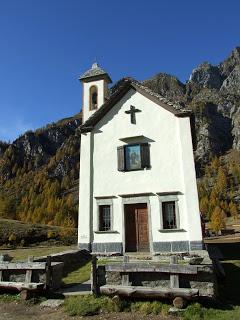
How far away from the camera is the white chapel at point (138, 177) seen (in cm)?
1877

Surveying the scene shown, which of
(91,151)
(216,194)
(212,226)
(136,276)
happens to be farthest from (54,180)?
(136,276)

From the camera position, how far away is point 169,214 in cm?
1906

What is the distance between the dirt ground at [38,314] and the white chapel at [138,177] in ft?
30.7

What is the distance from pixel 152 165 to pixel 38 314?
1196cm

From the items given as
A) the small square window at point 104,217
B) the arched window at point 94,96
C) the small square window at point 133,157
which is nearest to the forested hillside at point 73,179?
the arched window at point 94,96

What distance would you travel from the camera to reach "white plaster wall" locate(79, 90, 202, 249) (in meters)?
18.7

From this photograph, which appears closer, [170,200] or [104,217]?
[170,200]

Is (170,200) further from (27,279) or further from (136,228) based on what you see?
(27,279)

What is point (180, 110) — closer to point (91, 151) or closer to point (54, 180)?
→ point (91, 151)

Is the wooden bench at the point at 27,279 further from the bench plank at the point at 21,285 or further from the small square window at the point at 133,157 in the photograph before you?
the small square window at the point at 133,157

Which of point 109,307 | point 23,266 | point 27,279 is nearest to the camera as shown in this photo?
point 109,307

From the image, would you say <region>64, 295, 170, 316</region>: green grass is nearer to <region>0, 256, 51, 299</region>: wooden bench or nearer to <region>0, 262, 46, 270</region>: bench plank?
<region>0, 256, 51, 299</region>: wooden bench

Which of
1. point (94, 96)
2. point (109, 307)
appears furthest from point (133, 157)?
point (109, 307)

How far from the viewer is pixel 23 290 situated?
446 inches
